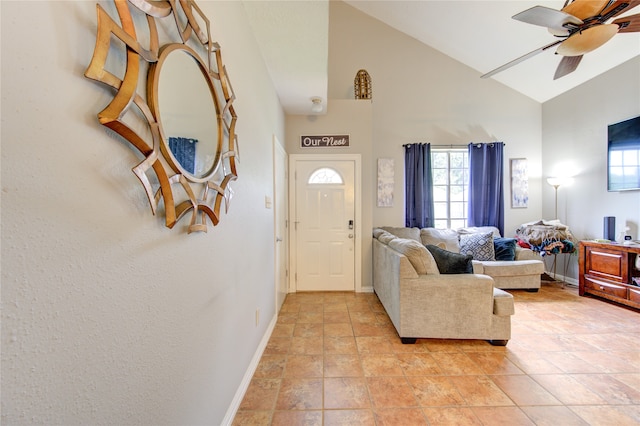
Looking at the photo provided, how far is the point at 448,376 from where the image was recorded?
1839 mm

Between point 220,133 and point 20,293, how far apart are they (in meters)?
0.99

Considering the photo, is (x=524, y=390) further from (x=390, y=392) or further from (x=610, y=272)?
(x=610, y=272)

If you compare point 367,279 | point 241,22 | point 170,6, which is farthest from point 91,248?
point 367,279

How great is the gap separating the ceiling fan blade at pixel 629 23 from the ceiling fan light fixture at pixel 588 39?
0.13 meters

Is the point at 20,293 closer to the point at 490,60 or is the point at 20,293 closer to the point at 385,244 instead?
the point at 385,244

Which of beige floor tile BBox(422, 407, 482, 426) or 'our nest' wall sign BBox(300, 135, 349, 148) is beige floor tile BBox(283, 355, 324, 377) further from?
'our nest' wall sign BBox(300, 135, 349, 148)

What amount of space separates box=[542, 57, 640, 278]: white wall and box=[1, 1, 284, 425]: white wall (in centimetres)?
499

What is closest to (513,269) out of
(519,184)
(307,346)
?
(519,184)

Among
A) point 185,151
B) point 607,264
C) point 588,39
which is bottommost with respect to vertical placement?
point 607,264

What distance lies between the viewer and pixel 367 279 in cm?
372

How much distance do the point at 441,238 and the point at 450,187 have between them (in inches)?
42.2

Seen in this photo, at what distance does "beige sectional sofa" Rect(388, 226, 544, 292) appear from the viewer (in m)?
3.56

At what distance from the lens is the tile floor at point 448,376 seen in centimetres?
151

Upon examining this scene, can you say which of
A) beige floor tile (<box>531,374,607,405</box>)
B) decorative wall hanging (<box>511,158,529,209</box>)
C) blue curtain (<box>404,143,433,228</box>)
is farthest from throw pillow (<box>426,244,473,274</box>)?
decorative wall hanging (<box>511,158,529,209</box>)
